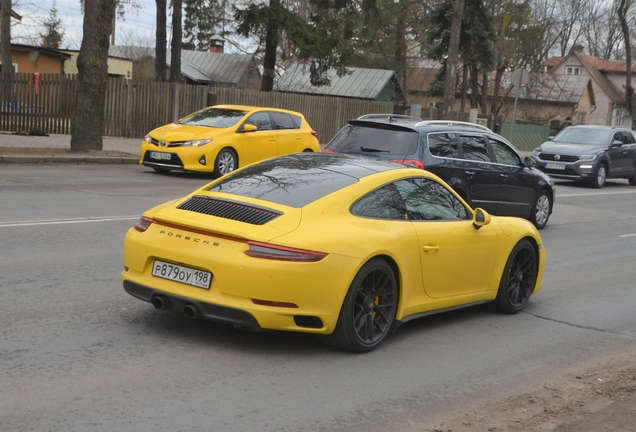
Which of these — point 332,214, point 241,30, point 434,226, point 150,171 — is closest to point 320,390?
point 332,214

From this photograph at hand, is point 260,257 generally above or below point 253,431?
above

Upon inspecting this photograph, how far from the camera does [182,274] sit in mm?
5871

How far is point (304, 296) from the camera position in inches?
223

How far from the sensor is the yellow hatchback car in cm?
1869

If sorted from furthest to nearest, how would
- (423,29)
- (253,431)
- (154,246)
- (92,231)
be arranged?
(423,29) → (92,231) → (154,246) → (253,431)

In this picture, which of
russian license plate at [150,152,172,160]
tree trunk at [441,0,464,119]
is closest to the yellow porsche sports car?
russian license plate at [150,152,172,160]

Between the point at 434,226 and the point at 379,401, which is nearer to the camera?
the point at 379,401

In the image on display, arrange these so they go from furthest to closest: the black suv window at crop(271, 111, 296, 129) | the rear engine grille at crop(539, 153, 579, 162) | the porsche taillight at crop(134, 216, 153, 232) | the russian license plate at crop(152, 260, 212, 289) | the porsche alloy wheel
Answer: the rear engine grille at crop(539, 153, 579, 162)
the black suv window at crop(271, 111, 296, 129)
the porsche alloy wheel
the porsche taillight at crop(134, 216, 153, 232)
the russian license plate at crop(152, 260, 212, 289)

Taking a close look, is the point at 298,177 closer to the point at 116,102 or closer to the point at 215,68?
the point at 116,102

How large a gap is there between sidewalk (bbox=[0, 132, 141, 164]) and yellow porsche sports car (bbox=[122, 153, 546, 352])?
44.5ft

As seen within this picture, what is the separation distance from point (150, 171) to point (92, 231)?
31.6 feet

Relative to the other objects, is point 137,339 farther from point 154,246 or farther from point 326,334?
point 326,334

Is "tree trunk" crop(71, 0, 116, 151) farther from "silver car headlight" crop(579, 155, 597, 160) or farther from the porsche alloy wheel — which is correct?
the porsche alloy wheel

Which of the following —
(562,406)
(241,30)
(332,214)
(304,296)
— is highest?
(241,30)
